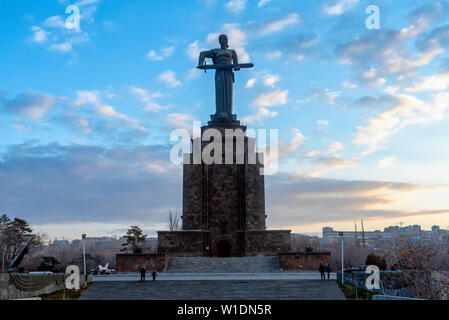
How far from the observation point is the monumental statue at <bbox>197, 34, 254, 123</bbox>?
37.2 metres

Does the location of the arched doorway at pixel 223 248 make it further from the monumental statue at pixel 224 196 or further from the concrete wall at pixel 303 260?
the concrete wall at pixel 303 260

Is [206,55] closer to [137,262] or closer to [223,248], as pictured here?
[223,248]

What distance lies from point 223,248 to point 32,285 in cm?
2015

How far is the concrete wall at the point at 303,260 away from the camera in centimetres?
2906

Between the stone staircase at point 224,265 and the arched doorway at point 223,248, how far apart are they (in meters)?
4.87

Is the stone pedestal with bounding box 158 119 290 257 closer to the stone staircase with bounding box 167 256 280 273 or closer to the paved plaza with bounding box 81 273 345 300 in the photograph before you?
the stone staircase with bounding box 167 256 280 273

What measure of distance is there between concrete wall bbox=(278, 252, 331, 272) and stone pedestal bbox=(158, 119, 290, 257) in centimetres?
441

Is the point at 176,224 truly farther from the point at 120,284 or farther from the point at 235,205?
the point at 120,284

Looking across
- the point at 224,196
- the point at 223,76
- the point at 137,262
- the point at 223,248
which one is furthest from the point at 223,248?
the point at 223,76

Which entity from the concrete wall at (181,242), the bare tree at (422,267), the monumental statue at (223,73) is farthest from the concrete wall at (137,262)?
the bare tree at (422,267)

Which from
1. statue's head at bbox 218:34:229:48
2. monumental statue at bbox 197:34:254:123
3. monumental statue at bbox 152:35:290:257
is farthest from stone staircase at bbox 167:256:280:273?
statue's head at bbox 218:34:229:48

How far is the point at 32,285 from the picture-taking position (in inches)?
682
